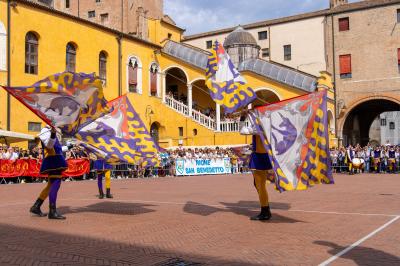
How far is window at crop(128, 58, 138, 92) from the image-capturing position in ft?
129

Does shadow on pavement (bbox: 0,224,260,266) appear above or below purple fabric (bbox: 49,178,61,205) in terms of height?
below

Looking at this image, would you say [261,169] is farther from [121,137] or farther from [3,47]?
[3,47]

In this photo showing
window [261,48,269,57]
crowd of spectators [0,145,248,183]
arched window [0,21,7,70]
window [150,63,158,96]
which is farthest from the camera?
window [261,48,269,57]

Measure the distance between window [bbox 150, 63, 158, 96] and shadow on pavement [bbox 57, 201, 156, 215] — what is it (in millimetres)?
28902

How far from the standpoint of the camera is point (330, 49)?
4472 cm

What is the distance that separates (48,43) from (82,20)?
373cm

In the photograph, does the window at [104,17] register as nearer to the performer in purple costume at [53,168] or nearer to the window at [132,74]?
the window at [132,74]

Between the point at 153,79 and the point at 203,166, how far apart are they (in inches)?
526

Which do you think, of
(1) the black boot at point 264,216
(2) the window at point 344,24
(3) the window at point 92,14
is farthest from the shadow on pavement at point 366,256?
(3) the window at point 92,14

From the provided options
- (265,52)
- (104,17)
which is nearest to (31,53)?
(104,17)

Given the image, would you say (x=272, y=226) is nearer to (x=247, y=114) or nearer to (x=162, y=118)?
(x=247, y=114)

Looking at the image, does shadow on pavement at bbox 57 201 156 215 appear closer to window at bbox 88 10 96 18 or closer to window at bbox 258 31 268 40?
window at bbox 258 31 268 40

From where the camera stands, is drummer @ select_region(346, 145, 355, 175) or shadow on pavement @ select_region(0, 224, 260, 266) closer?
shadow on pavement @ select_region(0, 224, 260, 266)

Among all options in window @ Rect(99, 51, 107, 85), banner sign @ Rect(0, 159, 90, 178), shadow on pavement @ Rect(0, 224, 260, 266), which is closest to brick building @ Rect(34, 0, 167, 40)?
window @ Rect(99, 51, 107, 85)
